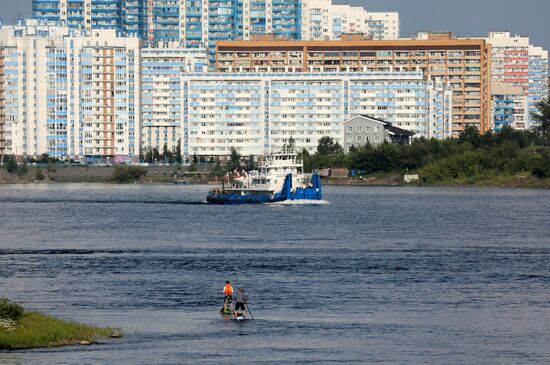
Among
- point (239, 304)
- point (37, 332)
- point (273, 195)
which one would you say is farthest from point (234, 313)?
point (273, 195)

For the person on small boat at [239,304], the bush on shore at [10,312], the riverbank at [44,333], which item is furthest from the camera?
the person on small boat at [239,304]

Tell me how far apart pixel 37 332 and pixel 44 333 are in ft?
0.82

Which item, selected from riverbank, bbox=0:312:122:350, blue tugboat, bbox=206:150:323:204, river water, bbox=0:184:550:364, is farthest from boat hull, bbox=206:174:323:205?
riverbank, bbox=0:312:122:350

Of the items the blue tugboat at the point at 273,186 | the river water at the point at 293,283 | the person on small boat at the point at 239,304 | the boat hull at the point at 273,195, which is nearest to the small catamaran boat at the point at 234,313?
the person on small boat at the point at 239,304

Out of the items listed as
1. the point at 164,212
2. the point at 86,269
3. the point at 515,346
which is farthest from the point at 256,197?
the point at 515,346

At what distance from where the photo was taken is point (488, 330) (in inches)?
2094

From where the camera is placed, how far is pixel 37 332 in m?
47.9

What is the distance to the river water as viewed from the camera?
48469 mm

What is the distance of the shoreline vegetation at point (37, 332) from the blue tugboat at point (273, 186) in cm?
10061

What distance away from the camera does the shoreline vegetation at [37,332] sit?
1857 inches

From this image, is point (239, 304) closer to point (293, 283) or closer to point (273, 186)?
point (293, 283)

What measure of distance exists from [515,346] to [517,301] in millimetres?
12149

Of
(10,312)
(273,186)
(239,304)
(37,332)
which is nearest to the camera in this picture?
(10,312)

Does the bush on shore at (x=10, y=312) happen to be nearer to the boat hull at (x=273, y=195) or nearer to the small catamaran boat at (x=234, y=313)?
the small catamaran boat at (x=234, y=313)
